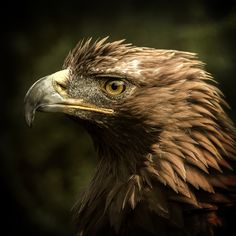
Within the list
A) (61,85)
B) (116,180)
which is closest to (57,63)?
(61,85)

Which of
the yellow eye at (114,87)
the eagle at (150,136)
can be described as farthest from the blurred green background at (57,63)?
the yellow eye at (114,87)

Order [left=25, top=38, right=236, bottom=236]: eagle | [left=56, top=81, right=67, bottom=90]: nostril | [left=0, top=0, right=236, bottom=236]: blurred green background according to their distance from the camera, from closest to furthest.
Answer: [left=25, top=38, right=236, bottom=236]: eagle < [left=56, top=81, right=67, bottom=90]: nostril < [left=0, top=0, right=236, bottom=236]: blurred green background

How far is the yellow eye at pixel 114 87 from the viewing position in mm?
1600

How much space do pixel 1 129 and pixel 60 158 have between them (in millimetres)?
304

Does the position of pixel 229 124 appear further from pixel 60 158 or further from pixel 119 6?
pixel 60 158

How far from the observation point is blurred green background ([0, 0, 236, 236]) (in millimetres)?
2260

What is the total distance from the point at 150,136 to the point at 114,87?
6.9 inches

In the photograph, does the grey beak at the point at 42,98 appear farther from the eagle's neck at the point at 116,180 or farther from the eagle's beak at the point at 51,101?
the eagle's neck at the point at 116,180

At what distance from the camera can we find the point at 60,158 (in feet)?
8.54

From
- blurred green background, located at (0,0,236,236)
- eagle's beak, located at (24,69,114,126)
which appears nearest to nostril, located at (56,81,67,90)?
eagle's beak, located at (24,69,114,126)

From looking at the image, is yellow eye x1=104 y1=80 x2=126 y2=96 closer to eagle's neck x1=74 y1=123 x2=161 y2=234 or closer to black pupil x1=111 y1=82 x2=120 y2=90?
black pupil x1=111 y1=82 x2=120 y2=90

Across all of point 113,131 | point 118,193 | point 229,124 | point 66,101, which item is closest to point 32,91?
point 66,101

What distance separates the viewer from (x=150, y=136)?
1.60 metres

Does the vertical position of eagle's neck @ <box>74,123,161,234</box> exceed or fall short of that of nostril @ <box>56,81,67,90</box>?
it falls short
